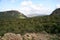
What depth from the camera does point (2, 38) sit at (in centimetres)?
3036

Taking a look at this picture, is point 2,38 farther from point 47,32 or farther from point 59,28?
point 59,28

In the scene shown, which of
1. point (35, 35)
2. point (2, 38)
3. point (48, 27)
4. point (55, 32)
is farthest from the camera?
point (48, 27)

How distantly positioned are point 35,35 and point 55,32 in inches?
182

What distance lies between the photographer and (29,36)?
31891 mm

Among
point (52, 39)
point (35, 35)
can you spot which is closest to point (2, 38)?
point (35, 35)

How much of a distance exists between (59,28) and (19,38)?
9092mm

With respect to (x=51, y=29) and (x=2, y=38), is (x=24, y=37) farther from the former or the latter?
(x=51, y=29)

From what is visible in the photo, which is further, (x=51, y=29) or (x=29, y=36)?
(x=51, y=29)

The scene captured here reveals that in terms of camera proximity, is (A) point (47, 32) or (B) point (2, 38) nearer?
(B) point (2, 38)

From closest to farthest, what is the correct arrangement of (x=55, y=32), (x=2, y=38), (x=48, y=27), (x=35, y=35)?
(x=2, y=38), (x=35, y=35), (x=55, y=32), (x=48, y=27)

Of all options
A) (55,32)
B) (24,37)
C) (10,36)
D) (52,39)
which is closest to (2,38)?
(10,36)

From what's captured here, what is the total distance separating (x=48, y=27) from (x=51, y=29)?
81.1 inches

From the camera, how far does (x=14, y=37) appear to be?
30703mm

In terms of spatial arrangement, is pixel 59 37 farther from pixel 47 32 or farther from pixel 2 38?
pixel 2 38
